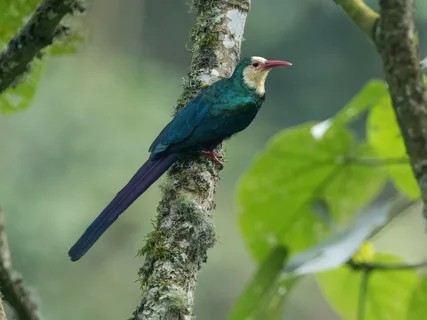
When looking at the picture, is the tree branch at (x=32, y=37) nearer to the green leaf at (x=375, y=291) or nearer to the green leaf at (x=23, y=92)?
the green leaf at (x=23, y=92)

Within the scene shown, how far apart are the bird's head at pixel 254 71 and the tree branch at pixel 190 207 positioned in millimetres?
269

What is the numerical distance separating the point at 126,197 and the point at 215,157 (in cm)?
36

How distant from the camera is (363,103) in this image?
2000 mm

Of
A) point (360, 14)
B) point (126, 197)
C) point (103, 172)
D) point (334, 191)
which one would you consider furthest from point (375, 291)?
point (103, 172)

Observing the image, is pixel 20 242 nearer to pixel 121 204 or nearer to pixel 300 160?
pixel 121 204

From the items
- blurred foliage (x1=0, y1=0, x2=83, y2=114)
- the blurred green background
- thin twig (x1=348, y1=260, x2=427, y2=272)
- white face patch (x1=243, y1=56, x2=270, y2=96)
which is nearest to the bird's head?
white face patch (x1=243, y1=56, x2=270, y2=96)

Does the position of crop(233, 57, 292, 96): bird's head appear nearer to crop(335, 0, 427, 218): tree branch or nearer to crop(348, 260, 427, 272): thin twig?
crop(348, 260, 427, 272): thin twig

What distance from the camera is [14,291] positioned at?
65.0 inches

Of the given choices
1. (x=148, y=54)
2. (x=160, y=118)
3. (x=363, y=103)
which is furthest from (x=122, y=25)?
(x=363, y=103)

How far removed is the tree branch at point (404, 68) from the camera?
3.99ft

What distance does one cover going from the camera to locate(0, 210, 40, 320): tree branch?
63.2 inches

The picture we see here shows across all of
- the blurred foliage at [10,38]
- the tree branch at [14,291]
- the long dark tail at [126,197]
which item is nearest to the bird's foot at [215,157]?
the long dark tail at [126,197]

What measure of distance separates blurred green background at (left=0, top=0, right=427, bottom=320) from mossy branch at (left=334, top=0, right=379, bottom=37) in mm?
7780

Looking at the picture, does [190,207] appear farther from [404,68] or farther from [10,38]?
[404,68]
